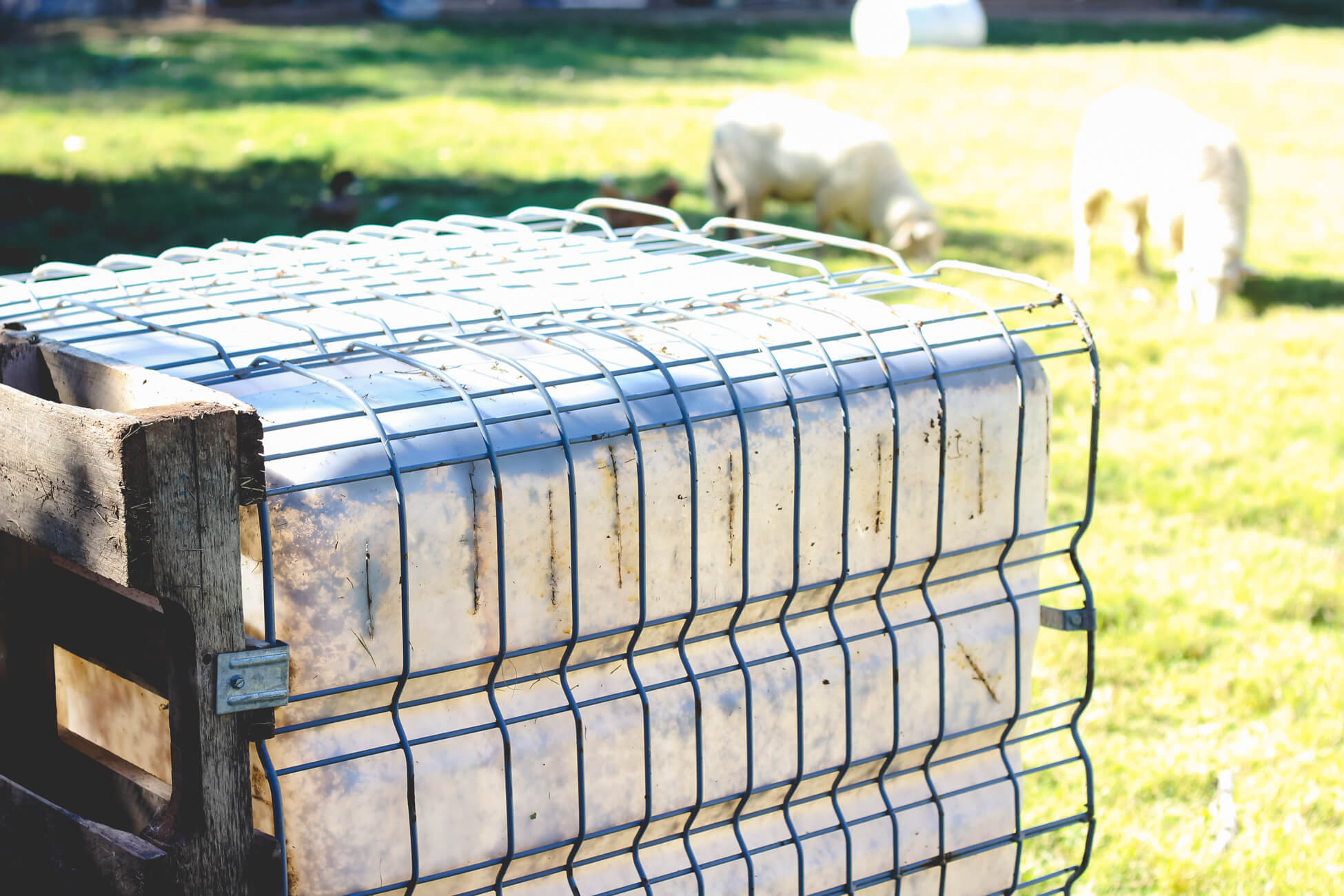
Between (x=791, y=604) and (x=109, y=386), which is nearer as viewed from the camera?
(x=109, y=386)

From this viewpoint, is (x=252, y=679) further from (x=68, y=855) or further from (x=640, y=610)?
(x=640, y=610)

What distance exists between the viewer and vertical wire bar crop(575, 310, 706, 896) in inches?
67.7

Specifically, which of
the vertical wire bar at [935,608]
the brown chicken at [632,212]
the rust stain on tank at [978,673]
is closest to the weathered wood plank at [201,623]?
the vertical wire bar at [935,608]

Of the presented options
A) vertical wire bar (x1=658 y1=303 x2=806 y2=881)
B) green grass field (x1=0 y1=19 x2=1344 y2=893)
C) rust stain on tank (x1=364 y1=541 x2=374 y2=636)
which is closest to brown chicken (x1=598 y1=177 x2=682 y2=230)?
green grass field (x1=0 y1=19 x2=1344 y2=893)

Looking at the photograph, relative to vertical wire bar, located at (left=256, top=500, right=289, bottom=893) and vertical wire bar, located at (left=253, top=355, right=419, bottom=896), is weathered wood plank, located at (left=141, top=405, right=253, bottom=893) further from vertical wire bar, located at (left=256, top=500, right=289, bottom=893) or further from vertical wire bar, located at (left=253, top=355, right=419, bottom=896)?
vertical wire bar, located at (left=253, top=355, right=419, bottom=896)

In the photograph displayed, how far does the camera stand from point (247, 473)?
4.36 feet

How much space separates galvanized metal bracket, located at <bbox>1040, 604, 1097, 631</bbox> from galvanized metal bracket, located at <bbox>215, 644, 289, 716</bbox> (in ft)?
4.05

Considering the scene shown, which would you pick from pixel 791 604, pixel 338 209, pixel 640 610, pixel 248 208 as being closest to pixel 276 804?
pixel 640 610

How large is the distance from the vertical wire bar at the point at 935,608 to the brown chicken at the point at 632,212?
509cm

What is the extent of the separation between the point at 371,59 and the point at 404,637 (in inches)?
623

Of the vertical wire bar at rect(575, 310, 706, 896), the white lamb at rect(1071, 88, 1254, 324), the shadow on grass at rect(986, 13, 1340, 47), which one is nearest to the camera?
the vertical wire bar at rect(575, 310, 706, 896)

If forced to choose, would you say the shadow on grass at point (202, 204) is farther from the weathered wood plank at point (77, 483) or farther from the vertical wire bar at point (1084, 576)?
the vertical wire bar at point (1084, 576)

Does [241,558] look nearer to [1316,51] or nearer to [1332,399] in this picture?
[1332,399]

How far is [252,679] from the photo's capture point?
1362mm
